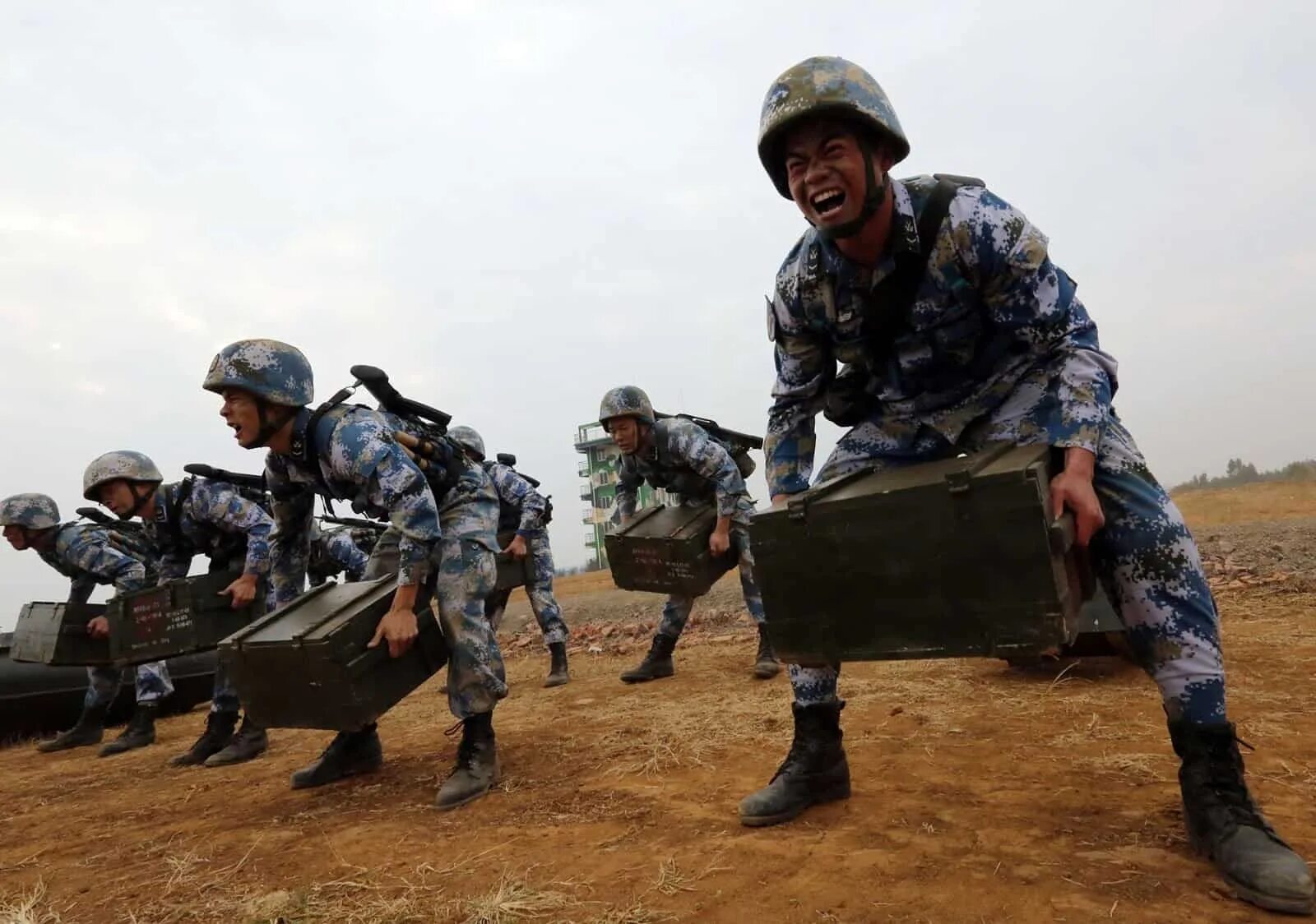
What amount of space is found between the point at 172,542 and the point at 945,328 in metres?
6.03

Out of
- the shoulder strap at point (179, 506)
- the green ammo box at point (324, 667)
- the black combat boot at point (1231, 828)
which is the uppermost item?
the shoulder strap at point (179, 506)

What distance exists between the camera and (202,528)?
6.23 metres

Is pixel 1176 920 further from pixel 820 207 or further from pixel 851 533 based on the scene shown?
pixel 820 207

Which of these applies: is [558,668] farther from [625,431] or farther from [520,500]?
[625,431]

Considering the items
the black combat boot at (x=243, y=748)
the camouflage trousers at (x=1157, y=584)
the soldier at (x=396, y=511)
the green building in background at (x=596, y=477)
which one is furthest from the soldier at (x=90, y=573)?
the green building in background at (x=596, y=477)

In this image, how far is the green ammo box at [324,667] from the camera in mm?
3604

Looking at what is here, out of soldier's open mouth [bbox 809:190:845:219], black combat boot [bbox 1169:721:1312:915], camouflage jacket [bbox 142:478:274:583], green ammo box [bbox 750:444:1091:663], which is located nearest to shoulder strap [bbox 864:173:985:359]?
soldier's open mouth [bbox 809:190:845:219]

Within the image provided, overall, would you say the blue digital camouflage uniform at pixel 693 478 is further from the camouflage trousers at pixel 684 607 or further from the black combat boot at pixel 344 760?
the black combat boot at pixel 344 760

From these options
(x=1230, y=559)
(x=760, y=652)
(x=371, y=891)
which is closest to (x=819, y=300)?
(x=371, y=891)

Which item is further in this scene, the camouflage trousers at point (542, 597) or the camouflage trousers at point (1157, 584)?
the camouflage trousers at point (542, 597)

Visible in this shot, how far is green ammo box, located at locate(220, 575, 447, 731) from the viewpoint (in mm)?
3604

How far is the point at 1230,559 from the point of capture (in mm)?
9602

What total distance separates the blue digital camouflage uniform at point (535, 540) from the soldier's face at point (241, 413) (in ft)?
12.2

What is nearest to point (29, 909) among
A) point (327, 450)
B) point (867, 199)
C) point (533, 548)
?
point (327, 450)
